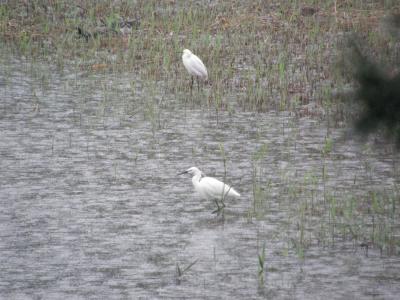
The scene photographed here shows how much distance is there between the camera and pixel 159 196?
909 cm

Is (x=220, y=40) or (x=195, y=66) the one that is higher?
(x=220, y=40)

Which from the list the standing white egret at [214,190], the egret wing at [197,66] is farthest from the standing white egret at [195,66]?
the standing white egret at [214,190]

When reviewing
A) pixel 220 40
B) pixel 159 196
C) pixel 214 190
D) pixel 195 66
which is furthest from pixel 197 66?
pixel 214 190

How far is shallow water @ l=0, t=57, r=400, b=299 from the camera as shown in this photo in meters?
6.95

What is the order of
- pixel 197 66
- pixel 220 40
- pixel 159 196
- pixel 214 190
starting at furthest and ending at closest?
pixel 220 40 → pixel 197 66 → pixel 159 196 → pixel 214 190

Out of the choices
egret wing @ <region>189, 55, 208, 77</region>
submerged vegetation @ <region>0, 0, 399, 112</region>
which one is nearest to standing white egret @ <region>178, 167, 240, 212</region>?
submerged vegetation @ <region>0, 0, 399, 112</region>

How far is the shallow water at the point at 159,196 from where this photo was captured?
6.95 meters

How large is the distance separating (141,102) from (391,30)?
885cm

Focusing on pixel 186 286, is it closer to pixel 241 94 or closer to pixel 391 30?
pixel 391 30

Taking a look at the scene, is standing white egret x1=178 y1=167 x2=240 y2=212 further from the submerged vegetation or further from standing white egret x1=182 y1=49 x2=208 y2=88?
standing white egret x1=182 y1=49 x2=208 y2=88

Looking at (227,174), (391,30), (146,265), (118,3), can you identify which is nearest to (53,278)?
(146,265)

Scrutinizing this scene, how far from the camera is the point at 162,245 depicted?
7.74 metres

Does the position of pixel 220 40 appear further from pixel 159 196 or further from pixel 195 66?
pixel 159 196

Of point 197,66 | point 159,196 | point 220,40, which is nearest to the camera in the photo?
point 159,196
